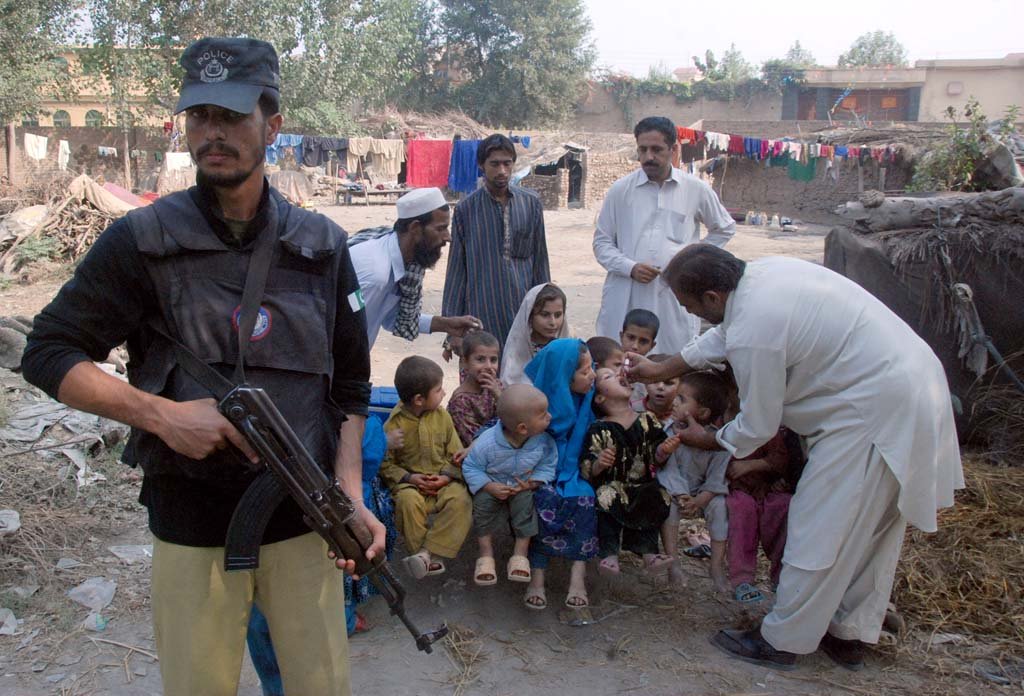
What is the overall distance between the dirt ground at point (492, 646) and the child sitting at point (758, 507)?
21cm

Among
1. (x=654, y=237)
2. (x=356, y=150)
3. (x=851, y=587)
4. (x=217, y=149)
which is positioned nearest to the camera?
(x=217, y=149)

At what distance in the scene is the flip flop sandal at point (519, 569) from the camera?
3461mm

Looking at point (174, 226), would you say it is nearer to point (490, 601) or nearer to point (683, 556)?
point (490, 601)

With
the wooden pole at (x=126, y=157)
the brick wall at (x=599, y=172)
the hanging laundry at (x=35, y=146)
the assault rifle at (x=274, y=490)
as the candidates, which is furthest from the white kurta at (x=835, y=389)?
the wooden pole at (x=126, y=157)

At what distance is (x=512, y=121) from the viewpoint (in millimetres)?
38375

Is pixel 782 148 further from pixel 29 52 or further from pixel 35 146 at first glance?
pixel 29 52

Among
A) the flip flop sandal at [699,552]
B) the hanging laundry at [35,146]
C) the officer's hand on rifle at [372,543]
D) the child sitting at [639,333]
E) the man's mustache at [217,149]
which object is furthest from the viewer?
the hanging laundry at [35,146]

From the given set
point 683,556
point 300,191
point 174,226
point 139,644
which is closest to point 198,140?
point 174,226

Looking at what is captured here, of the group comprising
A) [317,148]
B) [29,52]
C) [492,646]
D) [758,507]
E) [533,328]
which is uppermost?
[29,52]

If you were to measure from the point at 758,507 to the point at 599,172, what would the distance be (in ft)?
70.6

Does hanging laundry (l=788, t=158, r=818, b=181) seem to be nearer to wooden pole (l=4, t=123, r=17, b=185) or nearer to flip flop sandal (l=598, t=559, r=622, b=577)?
wooden pole (l=4, t=123, r=17, b=185)

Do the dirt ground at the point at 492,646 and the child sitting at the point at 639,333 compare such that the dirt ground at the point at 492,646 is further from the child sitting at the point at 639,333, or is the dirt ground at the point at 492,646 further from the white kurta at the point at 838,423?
the child sitting at the point at 639,333

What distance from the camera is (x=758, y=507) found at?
359 centimetres

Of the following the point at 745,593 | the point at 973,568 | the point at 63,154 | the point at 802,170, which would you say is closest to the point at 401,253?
the point at 745,593
